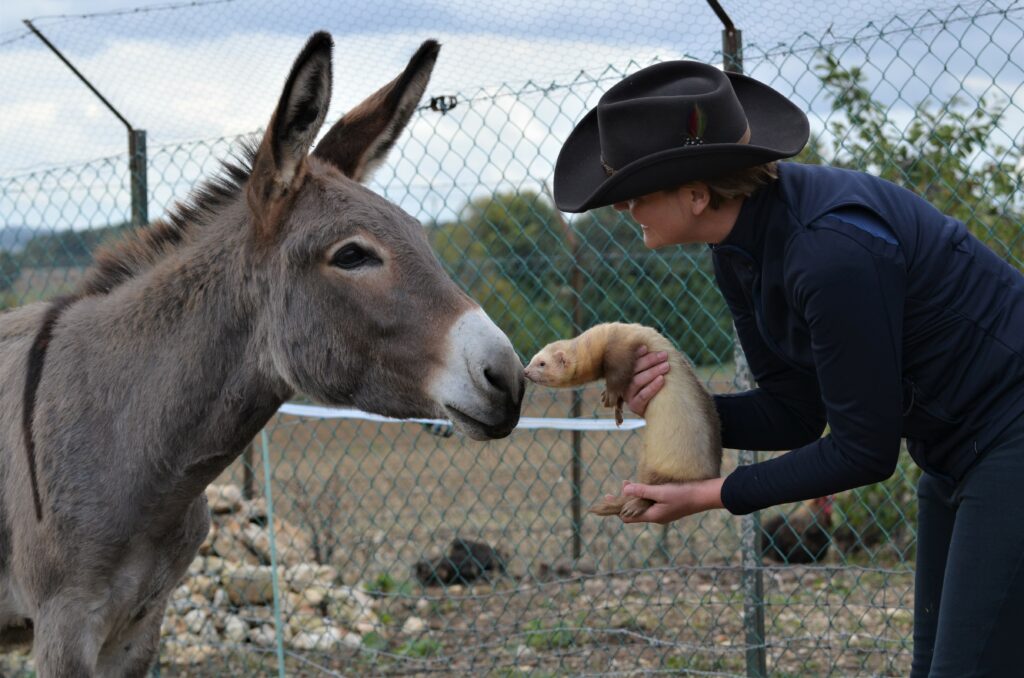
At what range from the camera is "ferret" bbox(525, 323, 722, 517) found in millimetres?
2396

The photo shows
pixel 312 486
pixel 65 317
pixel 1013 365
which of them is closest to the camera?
pixel 1013 365

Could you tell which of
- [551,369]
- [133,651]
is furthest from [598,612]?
[551,369]

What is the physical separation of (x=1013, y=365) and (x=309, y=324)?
1632 millimetres

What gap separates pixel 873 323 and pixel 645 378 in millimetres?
732

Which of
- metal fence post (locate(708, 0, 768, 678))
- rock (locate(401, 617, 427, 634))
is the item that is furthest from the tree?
rock (locate(401, 617, 427, 634))

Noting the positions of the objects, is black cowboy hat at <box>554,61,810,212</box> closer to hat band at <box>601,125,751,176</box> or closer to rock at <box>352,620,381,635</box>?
hat band at <box>601,125,751,176</box>

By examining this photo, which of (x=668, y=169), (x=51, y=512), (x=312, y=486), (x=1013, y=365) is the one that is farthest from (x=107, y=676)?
(x=312, y=486)

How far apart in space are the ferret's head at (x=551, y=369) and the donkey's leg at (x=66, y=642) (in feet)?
4.63

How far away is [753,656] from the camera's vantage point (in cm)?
416

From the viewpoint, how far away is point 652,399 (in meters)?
2.51

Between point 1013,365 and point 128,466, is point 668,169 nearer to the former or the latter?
point 1013,365

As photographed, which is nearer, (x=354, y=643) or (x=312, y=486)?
(x=354, y=643)

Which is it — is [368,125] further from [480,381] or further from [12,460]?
[12,460]

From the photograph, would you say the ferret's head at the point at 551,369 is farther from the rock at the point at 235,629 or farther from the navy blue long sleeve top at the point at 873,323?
the rock at the point at 235,629
